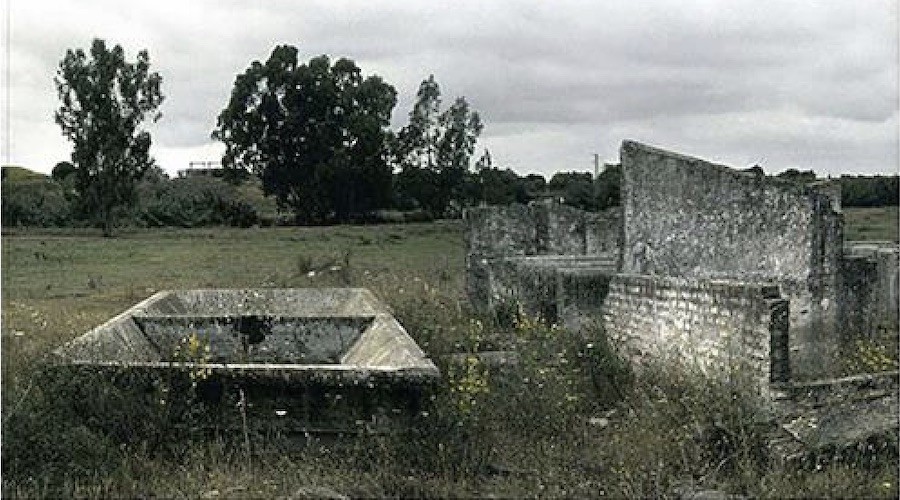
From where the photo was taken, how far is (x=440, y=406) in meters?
6.51

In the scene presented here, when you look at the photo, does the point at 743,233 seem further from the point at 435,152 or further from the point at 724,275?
the point at 435,152

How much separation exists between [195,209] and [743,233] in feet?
100

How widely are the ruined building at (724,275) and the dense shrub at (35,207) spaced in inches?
1025

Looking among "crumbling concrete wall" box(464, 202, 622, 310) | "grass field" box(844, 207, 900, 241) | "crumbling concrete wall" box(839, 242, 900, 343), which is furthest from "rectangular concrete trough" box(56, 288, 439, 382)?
"grass field" box(844, 207, 900, 241)

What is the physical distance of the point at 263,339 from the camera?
964cm

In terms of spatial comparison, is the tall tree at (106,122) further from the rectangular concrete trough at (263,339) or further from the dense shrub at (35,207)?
the rectangular concrete trough at (263,339)

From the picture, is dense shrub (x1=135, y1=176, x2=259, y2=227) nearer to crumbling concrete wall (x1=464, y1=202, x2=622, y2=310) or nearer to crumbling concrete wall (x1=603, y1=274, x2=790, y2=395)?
crumbling concrete wall (x1=464, y1=202, x2=622, y2=310)

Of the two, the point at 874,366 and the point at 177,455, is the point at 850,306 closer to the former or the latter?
the point at 874,366

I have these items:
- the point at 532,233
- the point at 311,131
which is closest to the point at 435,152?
the point at 311,131

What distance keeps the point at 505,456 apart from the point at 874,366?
339cm

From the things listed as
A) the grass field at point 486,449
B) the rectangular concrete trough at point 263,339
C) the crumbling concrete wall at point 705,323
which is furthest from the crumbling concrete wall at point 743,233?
the rectangular concrete trough at point 263,339

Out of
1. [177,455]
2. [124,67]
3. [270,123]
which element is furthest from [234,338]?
[124,67]

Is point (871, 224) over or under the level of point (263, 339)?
over

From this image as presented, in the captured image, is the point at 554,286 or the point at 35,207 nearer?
the point at 554,286
